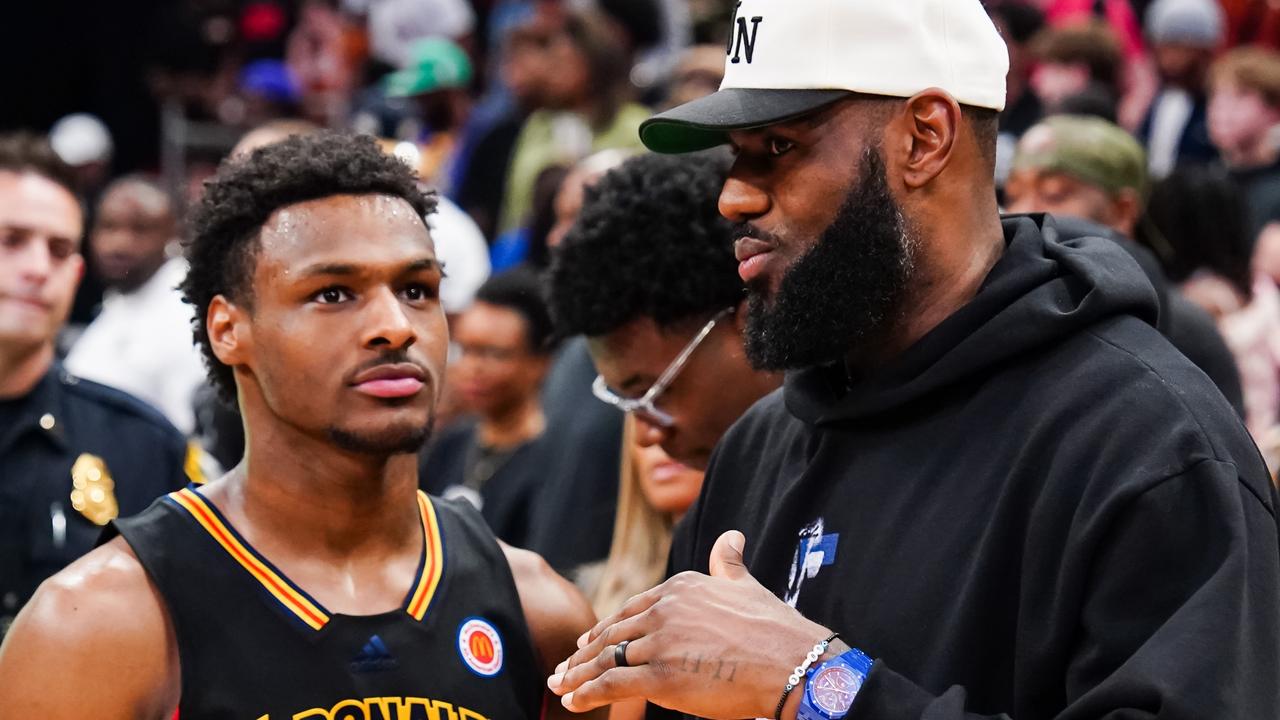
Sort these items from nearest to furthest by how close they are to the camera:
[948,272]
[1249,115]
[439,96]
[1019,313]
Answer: [1019,313] → [948,272] → [1249,115] → [439,96]

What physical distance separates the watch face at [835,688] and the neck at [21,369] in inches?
126

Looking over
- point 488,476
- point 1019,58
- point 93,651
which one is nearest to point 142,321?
point 488,476

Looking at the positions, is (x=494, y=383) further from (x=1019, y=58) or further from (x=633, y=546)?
(x=1019, y=58)

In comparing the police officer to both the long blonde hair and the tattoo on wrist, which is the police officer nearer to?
the long blonde hair

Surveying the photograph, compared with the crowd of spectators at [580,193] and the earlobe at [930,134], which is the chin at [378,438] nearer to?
the crowd of spectators at [580,193]

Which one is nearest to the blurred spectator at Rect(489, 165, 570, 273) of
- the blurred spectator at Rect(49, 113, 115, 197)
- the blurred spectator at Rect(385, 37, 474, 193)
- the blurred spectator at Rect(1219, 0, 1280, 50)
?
the blurred spectator at Rect(385, 37, 474, 193)

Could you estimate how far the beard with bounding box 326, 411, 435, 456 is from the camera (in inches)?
122

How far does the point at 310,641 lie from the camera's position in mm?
3068

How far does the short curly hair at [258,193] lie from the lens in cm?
324

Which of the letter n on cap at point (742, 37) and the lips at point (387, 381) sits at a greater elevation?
the letter n on cap at point (742, 37)

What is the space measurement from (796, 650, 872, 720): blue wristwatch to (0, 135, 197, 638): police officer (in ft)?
9.00

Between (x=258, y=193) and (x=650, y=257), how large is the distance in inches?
37.8

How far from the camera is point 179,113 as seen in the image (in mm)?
12133

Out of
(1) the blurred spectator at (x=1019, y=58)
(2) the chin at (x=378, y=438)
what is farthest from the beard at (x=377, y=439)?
(1) the blurred spectator at (x=1019, y=58)
